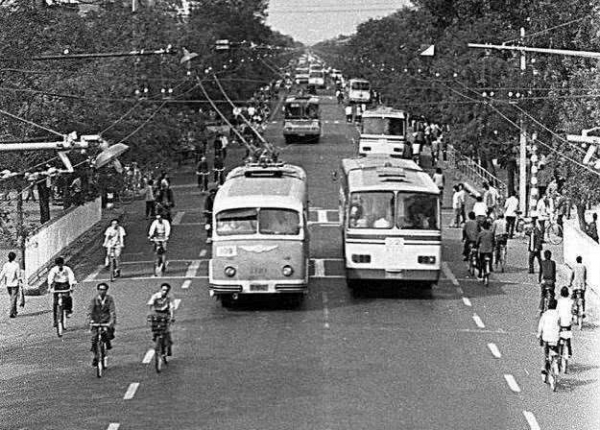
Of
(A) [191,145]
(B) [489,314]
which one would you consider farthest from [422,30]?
(B) [489,314]

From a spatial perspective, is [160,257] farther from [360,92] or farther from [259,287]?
[360,92]

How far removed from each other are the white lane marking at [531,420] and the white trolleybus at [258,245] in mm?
9529

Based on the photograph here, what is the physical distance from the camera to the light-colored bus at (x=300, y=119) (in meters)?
81.3

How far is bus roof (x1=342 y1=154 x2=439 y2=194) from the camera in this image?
31.5m

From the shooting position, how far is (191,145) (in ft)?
237

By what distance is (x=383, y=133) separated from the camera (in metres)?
66.1

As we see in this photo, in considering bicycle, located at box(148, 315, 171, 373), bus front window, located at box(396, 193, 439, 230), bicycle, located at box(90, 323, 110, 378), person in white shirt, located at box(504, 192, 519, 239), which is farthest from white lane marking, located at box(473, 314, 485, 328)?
person in white shirt, located at box(504, 192, 519, 239)

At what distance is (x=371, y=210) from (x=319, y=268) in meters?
5.14

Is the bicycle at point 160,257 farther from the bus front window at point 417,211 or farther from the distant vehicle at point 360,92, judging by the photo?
the distant vehicle at point 360,92

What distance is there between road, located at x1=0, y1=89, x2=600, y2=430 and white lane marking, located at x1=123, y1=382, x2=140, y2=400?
0.17 feet

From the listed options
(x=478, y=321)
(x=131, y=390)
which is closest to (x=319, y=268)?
(x=478, y=321)

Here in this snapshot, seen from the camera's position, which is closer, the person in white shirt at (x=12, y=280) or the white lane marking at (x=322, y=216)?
the person in white shirt at (x=12, y=280)

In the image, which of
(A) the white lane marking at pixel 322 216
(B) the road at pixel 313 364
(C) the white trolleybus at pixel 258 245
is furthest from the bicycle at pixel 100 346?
(A) the white lane marking at pixel 322 216

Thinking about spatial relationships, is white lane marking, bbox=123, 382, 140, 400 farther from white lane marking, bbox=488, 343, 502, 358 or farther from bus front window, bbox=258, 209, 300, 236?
bus front window, bbox=258, 209, 300, 236
